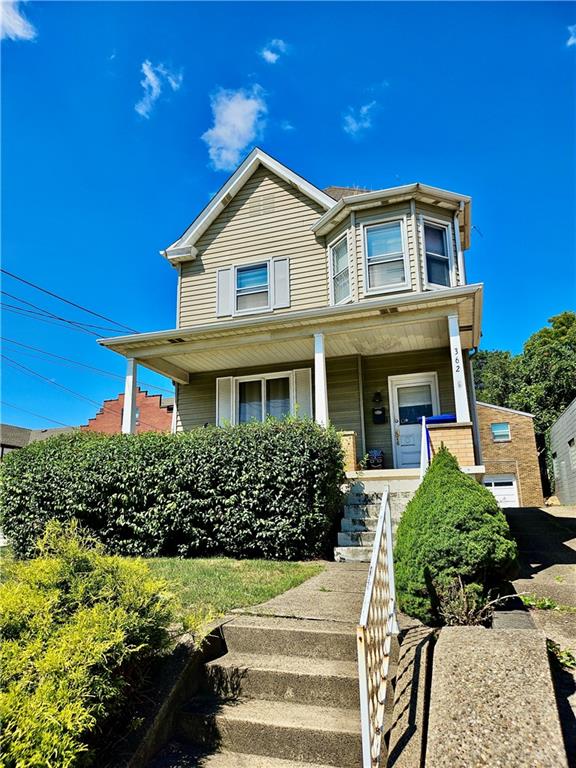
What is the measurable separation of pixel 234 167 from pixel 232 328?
5.98 metres

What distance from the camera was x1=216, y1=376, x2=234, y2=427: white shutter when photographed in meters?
12.5

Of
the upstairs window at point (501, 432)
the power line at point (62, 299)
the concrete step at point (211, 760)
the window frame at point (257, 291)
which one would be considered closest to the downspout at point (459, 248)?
the window frame at point (257, 291)

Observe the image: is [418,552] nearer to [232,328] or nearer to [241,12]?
[232,328]

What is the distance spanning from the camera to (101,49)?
843 cm

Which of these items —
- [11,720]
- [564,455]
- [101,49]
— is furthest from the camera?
[564,455]

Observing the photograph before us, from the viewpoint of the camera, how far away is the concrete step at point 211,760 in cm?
265

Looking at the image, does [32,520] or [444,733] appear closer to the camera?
[444,733]

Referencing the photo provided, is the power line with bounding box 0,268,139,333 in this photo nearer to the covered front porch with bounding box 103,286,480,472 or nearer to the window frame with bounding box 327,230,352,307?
the covered front porch with bounding box 103,286,480,472

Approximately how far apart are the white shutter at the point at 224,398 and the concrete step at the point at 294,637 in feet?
28.9

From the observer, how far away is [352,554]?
671 cm

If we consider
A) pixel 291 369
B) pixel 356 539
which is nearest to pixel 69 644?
pixel 356 539

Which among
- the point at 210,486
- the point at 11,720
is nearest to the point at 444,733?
the point at 11,720

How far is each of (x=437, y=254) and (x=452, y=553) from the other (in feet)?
29.2

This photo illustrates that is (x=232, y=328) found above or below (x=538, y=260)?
below
